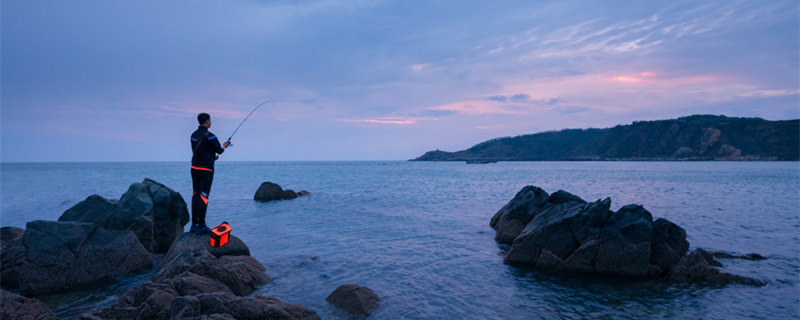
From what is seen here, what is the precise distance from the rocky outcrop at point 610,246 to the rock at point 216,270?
6992 mm

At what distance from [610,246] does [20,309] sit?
12.1 metres

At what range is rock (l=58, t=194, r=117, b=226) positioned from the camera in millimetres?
11766

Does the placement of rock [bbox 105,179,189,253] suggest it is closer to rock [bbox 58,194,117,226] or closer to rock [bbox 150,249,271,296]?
rock [bbox 58,194,117,226]

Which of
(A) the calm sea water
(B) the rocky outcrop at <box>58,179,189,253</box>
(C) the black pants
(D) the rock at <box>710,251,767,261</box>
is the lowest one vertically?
(A) the calm sea water

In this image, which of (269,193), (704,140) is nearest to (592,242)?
(269,193)

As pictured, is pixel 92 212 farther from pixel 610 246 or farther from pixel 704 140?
pixel 704 140

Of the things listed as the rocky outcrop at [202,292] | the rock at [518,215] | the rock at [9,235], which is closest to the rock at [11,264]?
the rocky outcrop at [202,292]

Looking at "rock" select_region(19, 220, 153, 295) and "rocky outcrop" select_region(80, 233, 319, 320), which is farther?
"rock" select_region(19, 220, 153, 295)

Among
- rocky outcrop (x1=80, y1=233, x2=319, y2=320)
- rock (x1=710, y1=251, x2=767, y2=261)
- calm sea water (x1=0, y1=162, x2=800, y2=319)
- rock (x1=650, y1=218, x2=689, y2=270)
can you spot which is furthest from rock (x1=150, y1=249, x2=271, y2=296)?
rock (x1=710, y1=251, x2=767, y2=261)

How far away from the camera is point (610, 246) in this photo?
1016 centimetres

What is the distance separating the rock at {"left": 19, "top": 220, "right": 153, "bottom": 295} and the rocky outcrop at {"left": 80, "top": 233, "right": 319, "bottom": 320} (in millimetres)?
1472

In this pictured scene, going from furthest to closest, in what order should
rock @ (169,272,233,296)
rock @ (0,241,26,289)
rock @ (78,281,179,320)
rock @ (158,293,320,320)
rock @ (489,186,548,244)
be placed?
rock @ (489,186,548,244) → rock @ (0,241,26,289) → rock @ (169,272,233,296) → rock @ (78,281,179,320) → rock @ (158,293,320,320)

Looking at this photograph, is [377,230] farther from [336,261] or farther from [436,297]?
[436,297]

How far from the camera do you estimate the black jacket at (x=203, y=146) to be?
30.0ft
